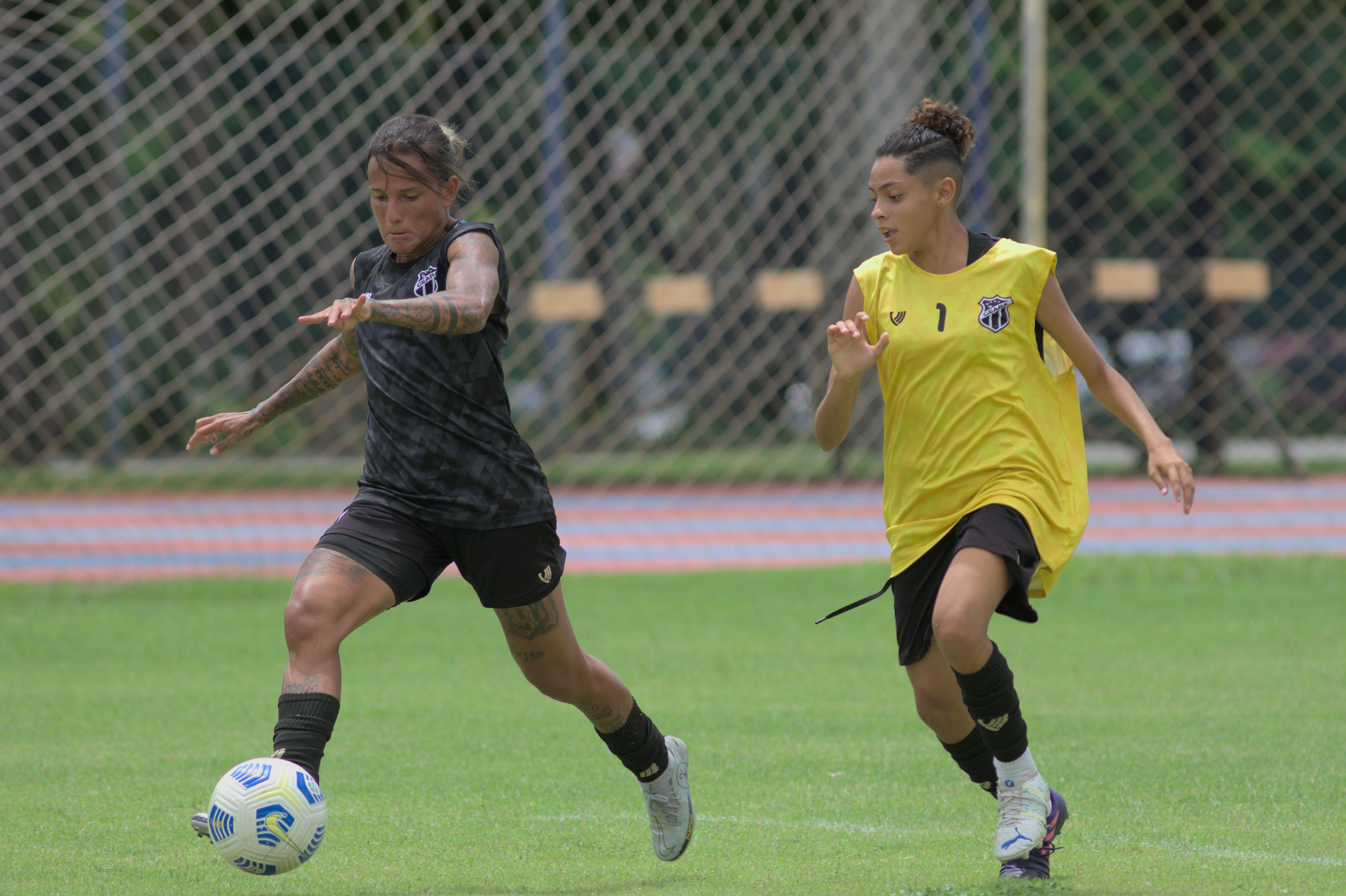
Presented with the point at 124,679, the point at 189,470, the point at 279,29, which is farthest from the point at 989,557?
the point at 189,470

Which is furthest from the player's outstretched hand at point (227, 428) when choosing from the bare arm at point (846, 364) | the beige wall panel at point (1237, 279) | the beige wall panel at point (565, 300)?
the beige wall panel at point (1237, 279)

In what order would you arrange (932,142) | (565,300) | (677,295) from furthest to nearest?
1. (677,295)
2. (565,300)
3. (932,142)

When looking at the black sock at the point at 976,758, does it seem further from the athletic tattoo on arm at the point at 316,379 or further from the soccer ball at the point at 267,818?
the athletic tattoo on arm at the point at 316,379

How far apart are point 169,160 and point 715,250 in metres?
4.91

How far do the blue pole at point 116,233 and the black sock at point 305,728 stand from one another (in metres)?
8.72

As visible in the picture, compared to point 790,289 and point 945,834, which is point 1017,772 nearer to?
→ point 945,834

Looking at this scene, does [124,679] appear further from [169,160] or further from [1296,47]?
[1296,47]

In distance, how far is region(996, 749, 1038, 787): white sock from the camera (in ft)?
11.9

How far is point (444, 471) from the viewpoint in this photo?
369 centimetres

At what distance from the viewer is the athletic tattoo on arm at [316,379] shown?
4051mm

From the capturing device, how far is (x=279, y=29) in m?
10.8

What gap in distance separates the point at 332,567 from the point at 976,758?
5.61ft

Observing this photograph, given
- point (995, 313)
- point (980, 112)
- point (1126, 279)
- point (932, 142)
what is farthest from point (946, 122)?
point (1126, 279)

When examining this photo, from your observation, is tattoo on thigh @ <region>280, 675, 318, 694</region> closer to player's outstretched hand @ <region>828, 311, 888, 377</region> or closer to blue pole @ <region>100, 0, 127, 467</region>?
player's outstretched hand @ <region>828, 311, 888, 377</region>
